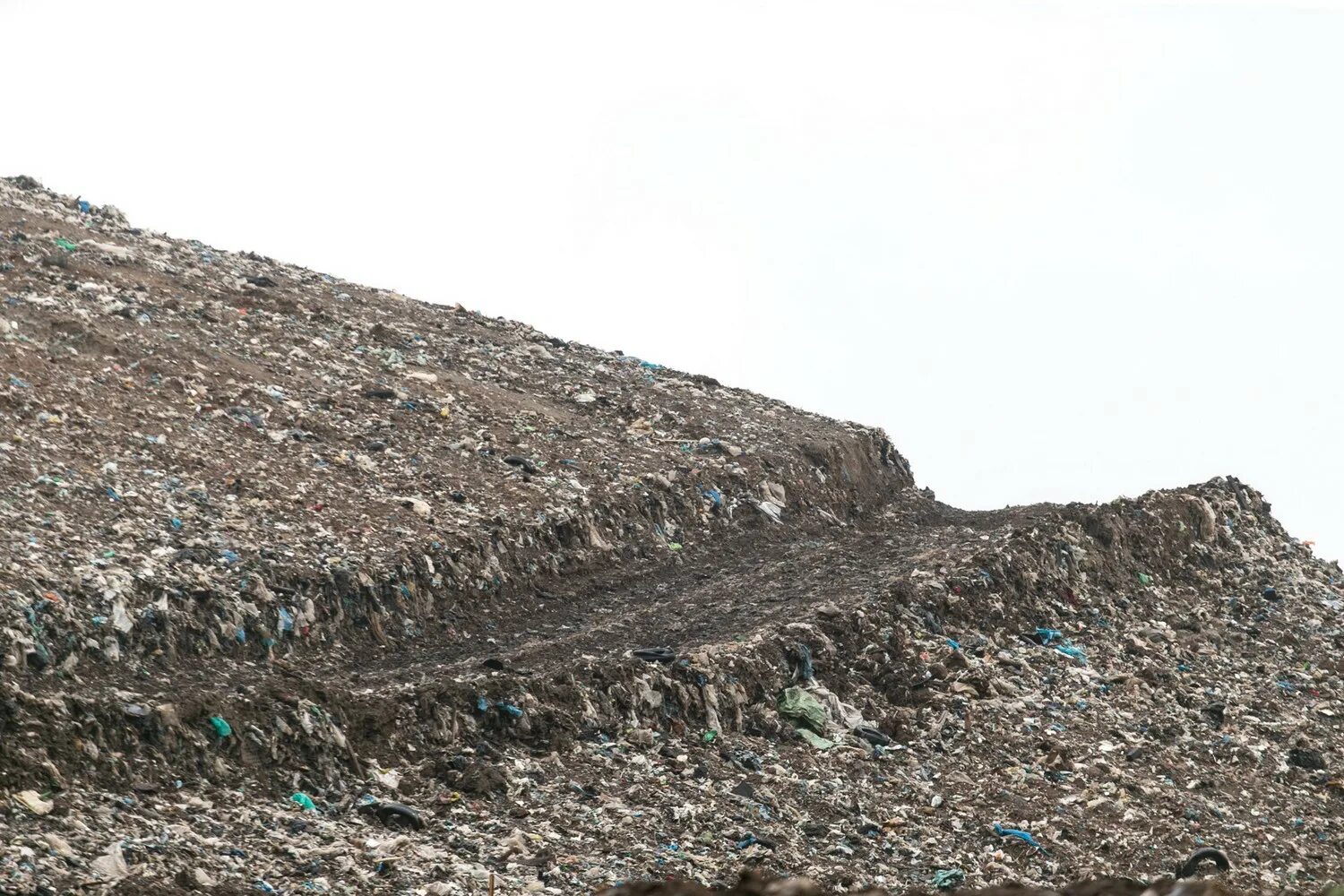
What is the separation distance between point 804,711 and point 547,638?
6.91ft

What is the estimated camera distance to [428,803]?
7.76 m

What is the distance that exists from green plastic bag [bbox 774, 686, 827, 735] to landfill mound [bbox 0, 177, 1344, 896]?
47 mm

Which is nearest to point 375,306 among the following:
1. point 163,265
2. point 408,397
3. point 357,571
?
point 163,265

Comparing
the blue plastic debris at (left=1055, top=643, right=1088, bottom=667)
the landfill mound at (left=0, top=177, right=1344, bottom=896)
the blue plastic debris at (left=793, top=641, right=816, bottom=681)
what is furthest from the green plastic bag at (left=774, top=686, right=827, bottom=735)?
the blue plastic debris at (left=1055, top=643, right=1088, bottom=667)

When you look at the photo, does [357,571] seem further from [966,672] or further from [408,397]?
[966,672]

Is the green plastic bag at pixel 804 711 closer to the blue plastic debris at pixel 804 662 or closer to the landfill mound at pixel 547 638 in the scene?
the landfill mound at pixel 547 638

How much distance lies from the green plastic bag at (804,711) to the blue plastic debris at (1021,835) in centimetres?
149

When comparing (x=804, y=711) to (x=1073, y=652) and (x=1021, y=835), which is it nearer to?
(x=1021, y=835)

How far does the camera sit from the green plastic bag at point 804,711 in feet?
31.7

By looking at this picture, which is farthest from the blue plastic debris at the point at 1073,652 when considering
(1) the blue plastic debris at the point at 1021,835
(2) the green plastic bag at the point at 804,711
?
(1) the blue plastic debris at the point at 1021,835

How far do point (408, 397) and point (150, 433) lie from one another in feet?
9.76

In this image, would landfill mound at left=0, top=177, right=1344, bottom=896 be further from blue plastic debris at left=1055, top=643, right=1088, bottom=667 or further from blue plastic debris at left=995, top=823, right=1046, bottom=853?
blue plastic debris at left=1055, top=643, right=1088, bottom=667

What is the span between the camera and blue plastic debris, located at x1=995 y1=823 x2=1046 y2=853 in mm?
8430

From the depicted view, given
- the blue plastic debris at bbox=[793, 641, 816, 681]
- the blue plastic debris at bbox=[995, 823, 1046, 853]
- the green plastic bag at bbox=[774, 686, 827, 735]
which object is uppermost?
the blue plastic debris at bbox=[793, 641, 816, 681]
